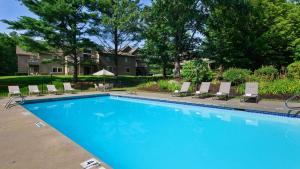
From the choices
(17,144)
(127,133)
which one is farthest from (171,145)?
(17,144)

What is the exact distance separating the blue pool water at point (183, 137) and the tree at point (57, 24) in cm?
1111

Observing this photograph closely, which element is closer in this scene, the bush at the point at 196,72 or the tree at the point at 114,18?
the bush at the point at 196,72

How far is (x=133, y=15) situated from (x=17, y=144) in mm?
20176

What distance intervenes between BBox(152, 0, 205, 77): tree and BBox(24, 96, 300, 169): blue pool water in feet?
38.7

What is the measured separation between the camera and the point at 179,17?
21.3m

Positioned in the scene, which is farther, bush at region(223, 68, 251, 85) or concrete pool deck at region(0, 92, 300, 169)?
bush at region(223, 68, 251, 85)

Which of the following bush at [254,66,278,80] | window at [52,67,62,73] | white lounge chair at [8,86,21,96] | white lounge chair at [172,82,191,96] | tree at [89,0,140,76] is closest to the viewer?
white lounge chair at [8,86,21,96]

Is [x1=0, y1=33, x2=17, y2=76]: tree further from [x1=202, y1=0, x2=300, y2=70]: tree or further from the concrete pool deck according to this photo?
the concrete pool deck

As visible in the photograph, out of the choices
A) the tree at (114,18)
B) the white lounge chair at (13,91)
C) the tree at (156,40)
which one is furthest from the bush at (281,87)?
the white lounge chair at (13,91)

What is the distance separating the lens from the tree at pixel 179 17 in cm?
2083

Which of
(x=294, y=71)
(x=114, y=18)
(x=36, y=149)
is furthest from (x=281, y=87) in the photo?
(x=114, y=18)

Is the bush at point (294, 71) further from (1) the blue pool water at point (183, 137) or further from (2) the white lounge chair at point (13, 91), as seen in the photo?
(2) the white lounge chair at point (13, 91)

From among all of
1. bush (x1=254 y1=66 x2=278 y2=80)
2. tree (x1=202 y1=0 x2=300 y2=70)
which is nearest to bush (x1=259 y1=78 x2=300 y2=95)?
bush (x1=254 y1=66 x2=278 y2=80)

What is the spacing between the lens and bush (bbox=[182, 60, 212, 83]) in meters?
16.6
